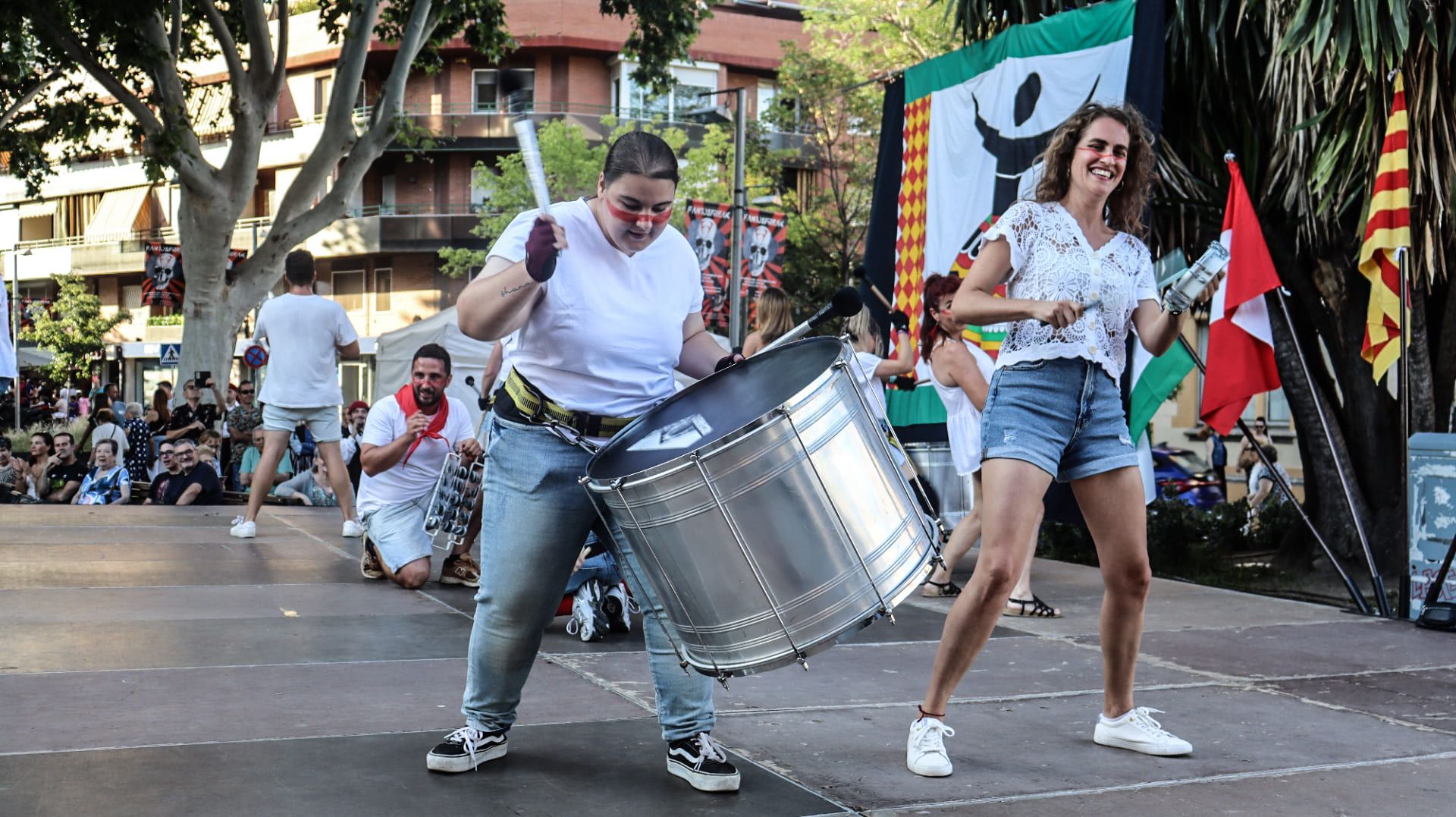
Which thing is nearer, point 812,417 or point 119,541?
point 812,417

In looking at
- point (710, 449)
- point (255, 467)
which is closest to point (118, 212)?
point (255, 467)

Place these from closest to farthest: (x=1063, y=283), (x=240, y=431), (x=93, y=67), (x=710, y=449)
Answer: (x=710, y=449) → (x=1063, y=283) → (x=240, y=431) → (x=93, y=67)

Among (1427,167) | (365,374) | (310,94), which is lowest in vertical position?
(365,374)

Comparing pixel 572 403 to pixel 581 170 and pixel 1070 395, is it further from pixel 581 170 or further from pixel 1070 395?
pixel 581 170

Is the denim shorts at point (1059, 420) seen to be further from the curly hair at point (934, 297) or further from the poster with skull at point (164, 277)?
the poster with skull at point (164, 277)

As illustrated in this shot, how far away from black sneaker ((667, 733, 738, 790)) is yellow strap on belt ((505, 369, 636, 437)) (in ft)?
2.76

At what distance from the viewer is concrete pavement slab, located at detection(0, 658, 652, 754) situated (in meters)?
4.27

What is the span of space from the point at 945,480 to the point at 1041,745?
15.4 ft

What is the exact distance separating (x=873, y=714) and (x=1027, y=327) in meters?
1.44

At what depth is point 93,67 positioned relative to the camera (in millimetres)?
18219

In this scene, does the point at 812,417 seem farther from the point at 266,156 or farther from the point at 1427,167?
the point at 266,156

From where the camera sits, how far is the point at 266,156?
51.3m

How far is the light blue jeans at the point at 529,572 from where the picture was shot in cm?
370

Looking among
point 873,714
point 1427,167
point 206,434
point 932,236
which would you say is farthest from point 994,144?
point 206,434
